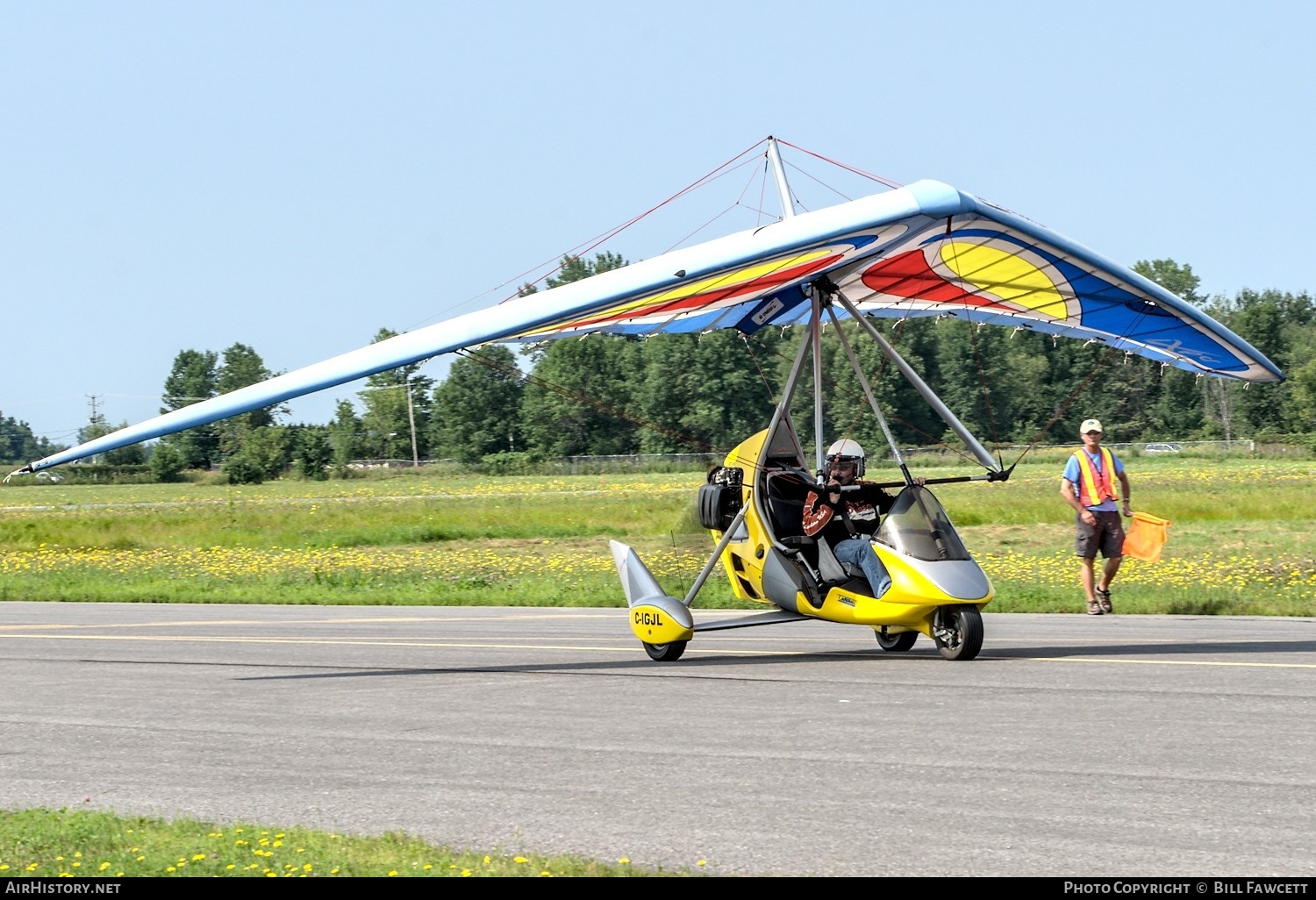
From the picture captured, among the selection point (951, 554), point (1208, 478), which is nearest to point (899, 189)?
point (951, 554)

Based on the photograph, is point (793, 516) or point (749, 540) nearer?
point (793, 516)

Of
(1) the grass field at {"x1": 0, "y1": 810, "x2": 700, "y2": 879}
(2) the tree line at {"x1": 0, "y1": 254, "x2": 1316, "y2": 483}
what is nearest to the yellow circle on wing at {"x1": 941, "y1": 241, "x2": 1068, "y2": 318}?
(1) the grass field at {"x1": 0, "y1": 810, "x2": 700, "y2": 879}

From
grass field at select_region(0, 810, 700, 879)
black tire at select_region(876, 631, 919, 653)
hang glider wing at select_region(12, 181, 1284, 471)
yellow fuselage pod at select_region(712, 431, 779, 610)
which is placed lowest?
black tire at select_region(876, 631, 919, 653)

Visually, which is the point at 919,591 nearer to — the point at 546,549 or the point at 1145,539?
the point at 1145,539

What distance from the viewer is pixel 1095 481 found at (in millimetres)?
14234

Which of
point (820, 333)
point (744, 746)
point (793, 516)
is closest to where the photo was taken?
point (744, 746)

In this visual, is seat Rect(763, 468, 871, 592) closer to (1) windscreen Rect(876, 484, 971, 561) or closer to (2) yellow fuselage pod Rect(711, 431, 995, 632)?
(2) yellow fuselage pod Rect(711, 431, 995, 632)

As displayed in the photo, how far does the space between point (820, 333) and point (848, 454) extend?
4.25 feet

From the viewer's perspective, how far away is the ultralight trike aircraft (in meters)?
9.45

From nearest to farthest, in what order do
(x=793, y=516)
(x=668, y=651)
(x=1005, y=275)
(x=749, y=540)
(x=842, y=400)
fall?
(x=668, y=651), (x=793, y=516), (x=749, y=540), (x=1005, y=275), (x=842, y=400)

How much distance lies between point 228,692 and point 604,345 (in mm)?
90378

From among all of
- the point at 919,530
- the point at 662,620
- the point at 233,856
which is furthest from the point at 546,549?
the point at 233,856

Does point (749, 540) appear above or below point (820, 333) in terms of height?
below

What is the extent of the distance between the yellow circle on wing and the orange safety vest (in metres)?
1.81
